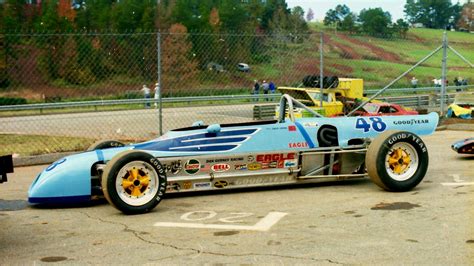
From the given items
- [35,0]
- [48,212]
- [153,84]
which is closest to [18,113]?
[35,0]

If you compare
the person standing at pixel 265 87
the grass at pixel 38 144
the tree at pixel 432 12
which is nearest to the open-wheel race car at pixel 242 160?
the grass at pixel 38 144

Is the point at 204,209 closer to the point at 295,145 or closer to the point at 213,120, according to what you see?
the point at 295,145

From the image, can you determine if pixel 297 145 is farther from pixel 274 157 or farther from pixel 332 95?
pixel 332 95

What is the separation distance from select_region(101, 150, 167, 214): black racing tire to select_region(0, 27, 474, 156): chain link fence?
5133mm

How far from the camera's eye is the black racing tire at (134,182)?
7582 millimetres

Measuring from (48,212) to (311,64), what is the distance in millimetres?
13144

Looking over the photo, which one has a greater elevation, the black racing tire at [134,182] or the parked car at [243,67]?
the parked car at [243,67]

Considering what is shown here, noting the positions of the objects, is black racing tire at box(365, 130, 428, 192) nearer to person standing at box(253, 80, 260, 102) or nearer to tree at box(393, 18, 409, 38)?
person standing at box(253, 80, 260, 102)

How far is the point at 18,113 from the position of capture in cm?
2233

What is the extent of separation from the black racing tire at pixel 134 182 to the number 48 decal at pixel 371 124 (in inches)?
114

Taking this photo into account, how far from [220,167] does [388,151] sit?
6.65 ft

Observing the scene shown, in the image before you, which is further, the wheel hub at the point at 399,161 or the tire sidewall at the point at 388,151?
the wheel hub at the point at 399,161

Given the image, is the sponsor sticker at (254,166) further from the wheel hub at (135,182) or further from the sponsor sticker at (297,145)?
the wheel hub at (135,182)

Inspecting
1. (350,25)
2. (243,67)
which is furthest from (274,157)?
(350,25)
